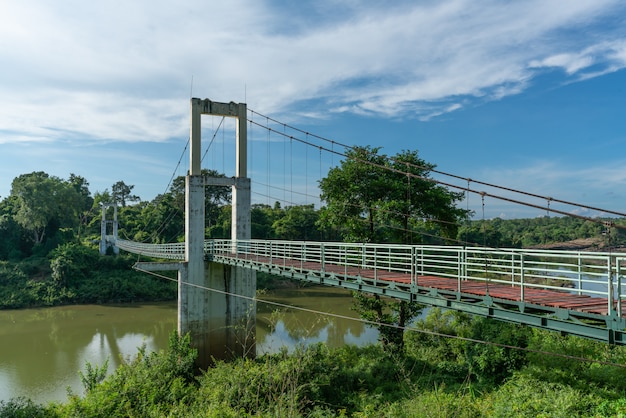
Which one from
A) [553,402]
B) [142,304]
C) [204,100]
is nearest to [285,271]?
[553,402]

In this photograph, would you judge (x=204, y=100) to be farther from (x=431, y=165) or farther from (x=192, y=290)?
(x=431, y=165)

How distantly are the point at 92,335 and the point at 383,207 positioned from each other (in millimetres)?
17618

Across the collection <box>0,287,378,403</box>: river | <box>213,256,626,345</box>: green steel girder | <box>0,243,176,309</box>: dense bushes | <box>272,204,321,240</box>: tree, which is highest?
<box>272,204,321,240</box>: tree

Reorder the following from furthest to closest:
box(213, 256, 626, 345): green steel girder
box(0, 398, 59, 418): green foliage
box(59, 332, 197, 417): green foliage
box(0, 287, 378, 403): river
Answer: box(0, 287, 378, 403): river, box(59, 332, 197, 417): green foliage, box(0, 398, 59, 418): green foliage, box(213, 256, 626, 345): green steel girder

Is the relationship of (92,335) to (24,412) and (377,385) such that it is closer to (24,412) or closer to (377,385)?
(24,412)

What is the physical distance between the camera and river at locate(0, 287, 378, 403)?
14656 millimetres

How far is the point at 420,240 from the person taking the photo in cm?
1426

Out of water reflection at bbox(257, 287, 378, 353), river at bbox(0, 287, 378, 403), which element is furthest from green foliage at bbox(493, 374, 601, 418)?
river at bbox(0, 287, 378, 403)

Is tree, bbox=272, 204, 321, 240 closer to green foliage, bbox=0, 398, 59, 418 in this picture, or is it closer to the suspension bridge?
the suspension bridge

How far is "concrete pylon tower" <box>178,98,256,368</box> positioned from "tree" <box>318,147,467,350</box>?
348cm

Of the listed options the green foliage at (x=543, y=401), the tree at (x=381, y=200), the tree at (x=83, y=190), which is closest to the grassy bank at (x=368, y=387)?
the green foliage at (x=543, y=401)

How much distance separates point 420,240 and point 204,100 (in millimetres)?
9376

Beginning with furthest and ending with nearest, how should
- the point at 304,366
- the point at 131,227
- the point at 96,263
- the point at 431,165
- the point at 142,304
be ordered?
the point at 131,227
the point at 96,263
the point at 142,304
the point at 431,165
the point at 304,366

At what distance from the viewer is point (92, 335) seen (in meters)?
21.9
